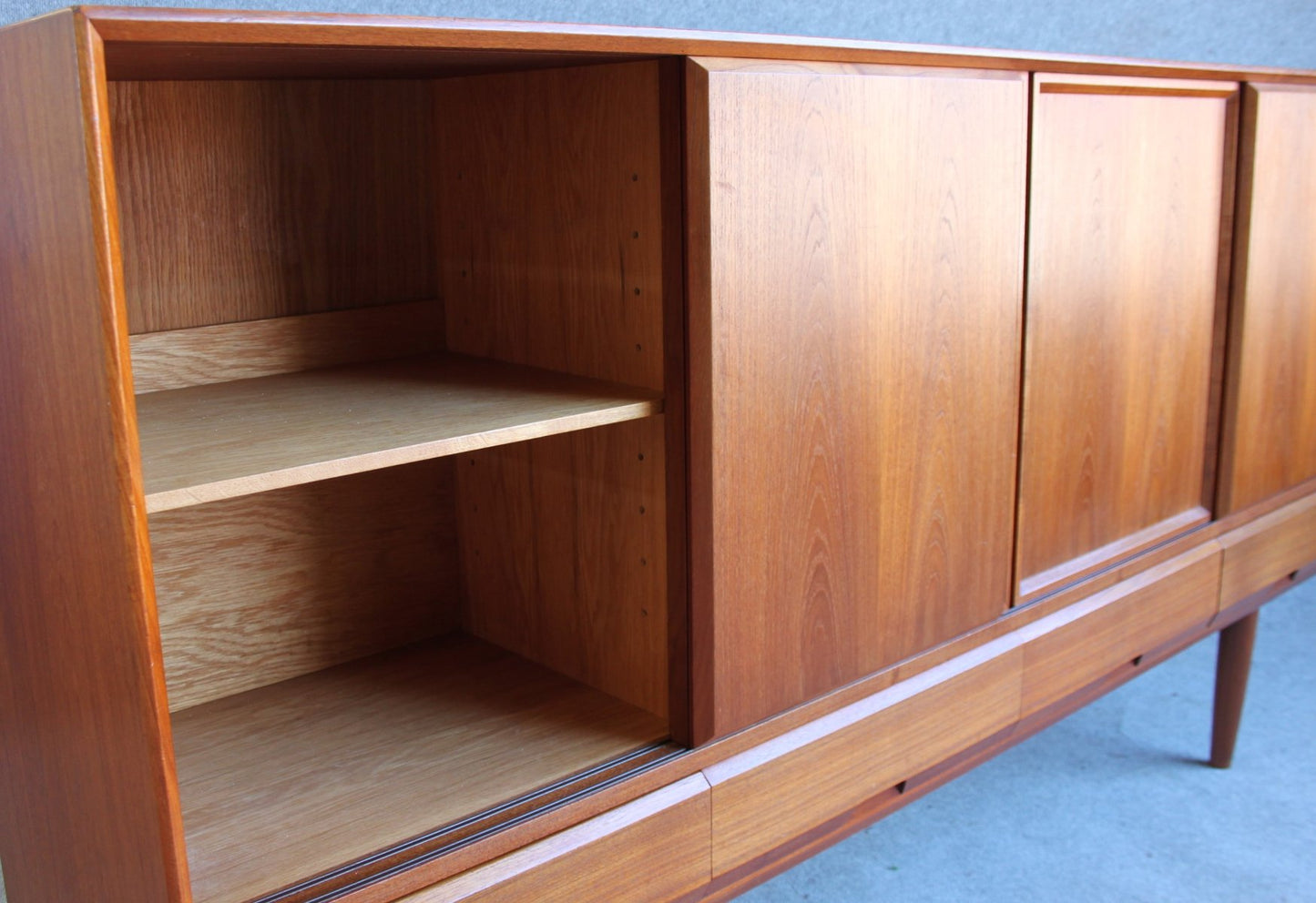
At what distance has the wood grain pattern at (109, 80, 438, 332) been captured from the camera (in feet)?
3.08

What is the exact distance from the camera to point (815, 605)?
0.98m

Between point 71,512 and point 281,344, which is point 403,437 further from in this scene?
point 281,344

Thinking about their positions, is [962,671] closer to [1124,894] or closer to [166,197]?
[1124,894]

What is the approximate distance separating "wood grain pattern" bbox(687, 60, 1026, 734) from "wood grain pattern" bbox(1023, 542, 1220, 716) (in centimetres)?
12

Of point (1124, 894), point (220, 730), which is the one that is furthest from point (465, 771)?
point (1124, 894)

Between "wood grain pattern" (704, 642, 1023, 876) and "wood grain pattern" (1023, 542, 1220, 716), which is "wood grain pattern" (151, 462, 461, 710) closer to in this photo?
"wood grain pattern" (704, 642, 1023, 876)

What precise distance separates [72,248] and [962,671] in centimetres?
81

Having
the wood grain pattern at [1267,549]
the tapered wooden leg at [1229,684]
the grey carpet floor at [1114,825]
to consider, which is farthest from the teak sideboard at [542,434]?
the tapered wooden leg at [1229,684]

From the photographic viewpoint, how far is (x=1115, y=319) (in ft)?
4.00

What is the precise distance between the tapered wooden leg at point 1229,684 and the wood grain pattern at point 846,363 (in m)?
0.76

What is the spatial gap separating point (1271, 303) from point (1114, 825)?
2.35 feet

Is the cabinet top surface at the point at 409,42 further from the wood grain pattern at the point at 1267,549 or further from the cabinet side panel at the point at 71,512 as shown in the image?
the wood grain pattern at the point at 1267,549

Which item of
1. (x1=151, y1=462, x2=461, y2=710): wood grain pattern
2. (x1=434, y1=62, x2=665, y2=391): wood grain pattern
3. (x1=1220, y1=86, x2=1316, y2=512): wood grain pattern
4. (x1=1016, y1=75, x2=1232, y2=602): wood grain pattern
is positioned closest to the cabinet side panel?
(x1=151, y1=462, x2=461, y2=710): wood grain pattern

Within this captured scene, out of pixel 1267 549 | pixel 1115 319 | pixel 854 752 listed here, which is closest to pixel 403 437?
pixel 854 752
